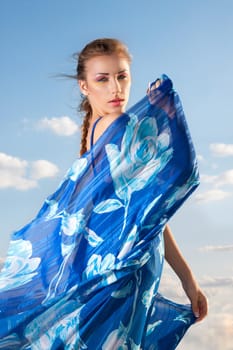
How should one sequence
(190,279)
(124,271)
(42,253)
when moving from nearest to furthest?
1. (124,271)
2. (42,253)
3. (190,279)

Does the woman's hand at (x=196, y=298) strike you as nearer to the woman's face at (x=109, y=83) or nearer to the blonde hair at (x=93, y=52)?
the blonde hair at (x=93, y=52)

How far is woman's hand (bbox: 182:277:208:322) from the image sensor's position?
3770 mm

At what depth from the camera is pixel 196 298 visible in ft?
12.5

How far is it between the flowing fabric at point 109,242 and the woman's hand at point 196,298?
428 mm

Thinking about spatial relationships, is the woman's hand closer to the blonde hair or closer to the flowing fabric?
the flowing fabric

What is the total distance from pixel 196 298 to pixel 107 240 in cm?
81

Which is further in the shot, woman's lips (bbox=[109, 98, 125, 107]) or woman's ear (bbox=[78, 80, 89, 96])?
woman's ear (bbox=[78, 80, 89, 96])

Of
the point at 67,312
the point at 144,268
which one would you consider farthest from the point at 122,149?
the point at 67,312

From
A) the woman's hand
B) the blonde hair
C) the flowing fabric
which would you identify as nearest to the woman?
the flowing fabric

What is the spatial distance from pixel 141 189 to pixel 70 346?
70cm

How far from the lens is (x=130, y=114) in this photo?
331 centimetres

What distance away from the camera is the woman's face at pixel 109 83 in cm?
346

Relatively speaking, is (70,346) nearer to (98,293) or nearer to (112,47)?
(98,293)

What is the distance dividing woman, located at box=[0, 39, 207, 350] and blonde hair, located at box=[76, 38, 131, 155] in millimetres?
155
